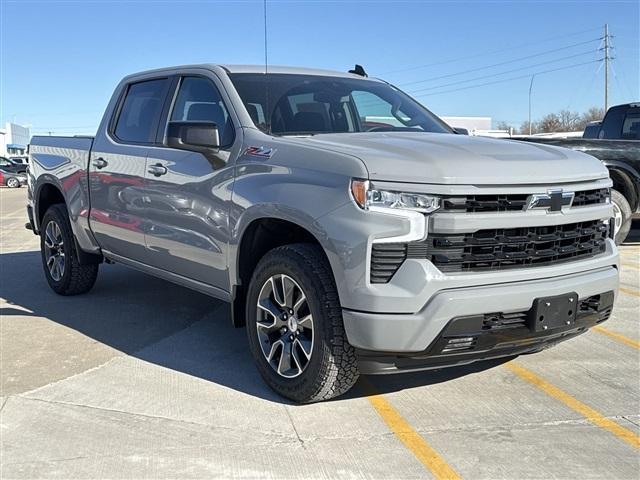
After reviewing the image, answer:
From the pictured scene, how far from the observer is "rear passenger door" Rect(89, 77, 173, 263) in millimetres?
5250

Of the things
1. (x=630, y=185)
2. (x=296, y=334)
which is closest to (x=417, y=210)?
(x=296, y=334)

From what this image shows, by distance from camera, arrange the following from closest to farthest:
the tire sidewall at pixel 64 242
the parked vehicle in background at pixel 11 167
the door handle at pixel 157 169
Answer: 1. the door handle at pixel 157 169
2. the tire sidewall at pixel 64 242
3. the parked vehicle in background at pixel 11 167

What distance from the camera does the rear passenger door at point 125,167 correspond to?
17.2 feet

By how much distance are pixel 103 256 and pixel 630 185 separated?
21.7ft

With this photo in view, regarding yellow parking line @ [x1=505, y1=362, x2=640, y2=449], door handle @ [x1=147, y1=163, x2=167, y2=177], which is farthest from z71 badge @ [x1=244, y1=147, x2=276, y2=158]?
yellow parking line @ [x1=505, y1=362, x2=640, y2=449]

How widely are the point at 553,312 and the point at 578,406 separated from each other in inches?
29.6

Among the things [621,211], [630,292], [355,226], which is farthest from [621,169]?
[355,226]

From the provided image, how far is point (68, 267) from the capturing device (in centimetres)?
653

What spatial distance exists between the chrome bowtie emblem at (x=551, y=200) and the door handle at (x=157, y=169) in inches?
102

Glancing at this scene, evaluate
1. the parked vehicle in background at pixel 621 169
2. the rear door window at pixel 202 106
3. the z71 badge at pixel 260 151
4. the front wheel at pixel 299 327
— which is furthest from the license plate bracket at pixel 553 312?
the parked vehicle in background at pixel 621 169

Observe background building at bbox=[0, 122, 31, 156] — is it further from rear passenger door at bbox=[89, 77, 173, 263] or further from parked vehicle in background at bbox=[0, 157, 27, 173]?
rear passenger door at bbox=[89, 77, 173, 263]

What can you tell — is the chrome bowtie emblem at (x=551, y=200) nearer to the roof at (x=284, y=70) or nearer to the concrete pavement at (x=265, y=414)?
the concrete pavement at (x=265, y=414)

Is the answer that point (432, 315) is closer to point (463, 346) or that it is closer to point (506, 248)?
point (463, 346)

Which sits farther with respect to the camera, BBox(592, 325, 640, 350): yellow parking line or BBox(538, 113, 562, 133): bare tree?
BBox(538, 113, 562, 133): bare tree
